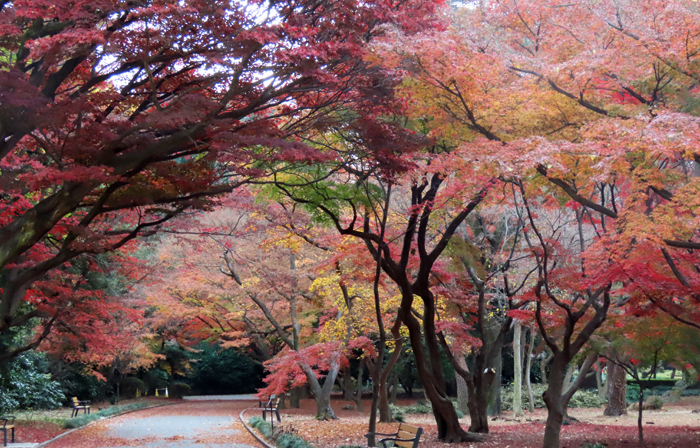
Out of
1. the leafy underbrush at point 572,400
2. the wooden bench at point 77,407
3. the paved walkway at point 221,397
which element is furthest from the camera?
the paved walkway at point 221,397

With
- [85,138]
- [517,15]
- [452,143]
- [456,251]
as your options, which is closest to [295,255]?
[456,251]

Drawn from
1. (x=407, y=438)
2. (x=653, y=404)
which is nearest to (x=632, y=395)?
(x=653, y=404)

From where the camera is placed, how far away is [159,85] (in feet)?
25.3

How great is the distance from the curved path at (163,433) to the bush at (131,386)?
10.6 metres

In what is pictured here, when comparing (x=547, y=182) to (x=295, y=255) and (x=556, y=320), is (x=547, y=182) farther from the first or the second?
(x=295, y=255)

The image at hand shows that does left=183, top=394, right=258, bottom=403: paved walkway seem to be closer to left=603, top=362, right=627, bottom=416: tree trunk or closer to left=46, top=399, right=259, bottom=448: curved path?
left=46, top=399, right=259, bottom=448: curved path

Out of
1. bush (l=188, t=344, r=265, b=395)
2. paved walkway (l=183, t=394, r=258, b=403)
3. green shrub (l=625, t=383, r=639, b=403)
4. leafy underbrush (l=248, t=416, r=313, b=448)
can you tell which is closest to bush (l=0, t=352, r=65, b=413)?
leafy underbrush (l=248, t=416, r=313, b=448)

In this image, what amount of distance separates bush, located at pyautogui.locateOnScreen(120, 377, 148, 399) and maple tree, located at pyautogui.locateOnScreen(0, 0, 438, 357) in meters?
27.6

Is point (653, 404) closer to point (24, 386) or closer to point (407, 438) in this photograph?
point (407, 438)

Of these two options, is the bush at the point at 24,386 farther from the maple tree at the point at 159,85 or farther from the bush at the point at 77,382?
the maple tree at the point at 159,85

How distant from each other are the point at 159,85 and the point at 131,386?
30.2m

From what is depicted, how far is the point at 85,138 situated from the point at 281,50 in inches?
103

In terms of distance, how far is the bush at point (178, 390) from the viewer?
35750 millimetres

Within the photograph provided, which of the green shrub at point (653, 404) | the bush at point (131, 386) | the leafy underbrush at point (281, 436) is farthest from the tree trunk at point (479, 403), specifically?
the bush at point (131, 386)
